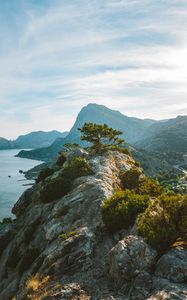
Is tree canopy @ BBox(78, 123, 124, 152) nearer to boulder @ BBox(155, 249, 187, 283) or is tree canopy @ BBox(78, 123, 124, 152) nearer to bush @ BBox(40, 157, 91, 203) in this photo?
bush @ BBox(40, 157, 91, 203)

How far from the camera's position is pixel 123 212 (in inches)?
994

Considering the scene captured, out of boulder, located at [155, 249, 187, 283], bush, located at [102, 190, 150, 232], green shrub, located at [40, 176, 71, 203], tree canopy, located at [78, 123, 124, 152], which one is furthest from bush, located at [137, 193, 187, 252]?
tree canopy, located at [78, 123, 124, 152]

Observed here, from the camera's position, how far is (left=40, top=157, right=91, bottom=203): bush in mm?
42000

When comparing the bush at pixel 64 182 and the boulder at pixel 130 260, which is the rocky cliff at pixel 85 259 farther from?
the bush at pixel 64 182

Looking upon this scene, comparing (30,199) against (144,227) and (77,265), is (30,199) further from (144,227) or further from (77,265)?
(144,227)

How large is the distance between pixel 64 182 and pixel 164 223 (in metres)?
24.2

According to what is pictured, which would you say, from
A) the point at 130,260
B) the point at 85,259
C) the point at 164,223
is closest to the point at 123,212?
the point at 85,259

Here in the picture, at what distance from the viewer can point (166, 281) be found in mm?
16969

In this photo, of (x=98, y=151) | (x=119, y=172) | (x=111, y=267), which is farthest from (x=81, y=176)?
(x=111, y=267)

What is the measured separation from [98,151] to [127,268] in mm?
42189

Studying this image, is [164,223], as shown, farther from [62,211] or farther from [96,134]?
[96,134]

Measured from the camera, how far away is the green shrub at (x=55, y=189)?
41.9 m

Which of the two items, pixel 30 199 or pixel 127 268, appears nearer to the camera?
pixel 127 268

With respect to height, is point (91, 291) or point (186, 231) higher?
point (186, 231)
